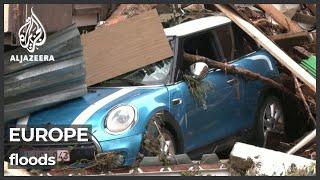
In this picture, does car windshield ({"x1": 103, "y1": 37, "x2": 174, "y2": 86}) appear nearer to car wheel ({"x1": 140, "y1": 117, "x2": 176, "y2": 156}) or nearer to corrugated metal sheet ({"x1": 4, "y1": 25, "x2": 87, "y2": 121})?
corrugated metal sheet ({"x1": 4, "y1": 25, "x2": 87, "y2": 121})

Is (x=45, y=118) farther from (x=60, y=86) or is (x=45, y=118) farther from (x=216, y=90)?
(x=216, y=90)

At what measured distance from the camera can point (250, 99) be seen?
8414 mm

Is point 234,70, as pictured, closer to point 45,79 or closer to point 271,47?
point 271,47

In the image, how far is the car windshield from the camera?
25.3 feet

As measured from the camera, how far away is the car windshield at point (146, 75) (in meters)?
7.72

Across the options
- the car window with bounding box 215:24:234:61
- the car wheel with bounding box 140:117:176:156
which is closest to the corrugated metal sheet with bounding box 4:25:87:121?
the car wheel with bounding box 140:117:176:156

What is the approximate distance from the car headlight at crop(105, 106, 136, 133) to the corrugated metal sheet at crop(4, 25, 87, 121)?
1.88 feet

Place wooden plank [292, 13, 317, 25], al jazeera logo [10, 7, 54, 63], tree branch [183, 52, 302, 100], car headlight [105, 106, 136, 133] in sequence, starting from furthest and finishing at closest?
wooden plank [292, 13, 317, 25] → tree branch [183, 52, 302, 100] → al jazeera logo [10, 7, 54, 63] → car headlight [105, 106, 136, 133]

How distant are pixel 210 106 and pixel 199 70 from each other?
1.63 ft

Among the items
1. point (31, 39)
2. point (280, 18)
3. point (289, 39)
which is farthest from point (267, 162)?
point (31, 39)

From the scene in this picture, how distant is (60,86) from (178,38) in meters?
1.40

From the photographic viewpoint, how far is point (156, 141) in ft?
24.0

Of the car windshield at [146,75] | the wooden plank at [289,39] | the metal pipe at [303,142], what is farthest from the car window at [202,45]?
the metal pipe at [303,142]

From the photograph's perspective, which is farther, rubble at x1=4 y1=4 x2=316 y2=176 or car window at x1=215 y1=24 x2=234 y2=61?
car window at x1=215 y1=24 x2=234 y2=61
